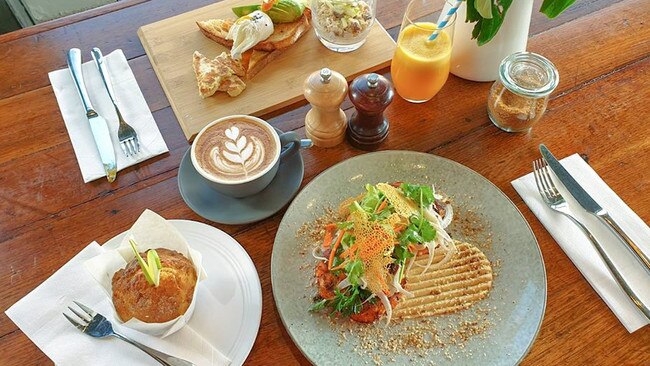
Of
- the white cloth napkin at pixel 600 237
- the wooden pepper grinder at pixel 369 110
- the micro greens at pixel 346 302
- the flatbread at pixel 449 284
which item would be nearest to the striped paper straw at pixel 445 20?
the wooden pepper grinder at pixel 369 110

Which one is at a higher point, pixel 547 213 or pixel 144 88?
pixel 144 88

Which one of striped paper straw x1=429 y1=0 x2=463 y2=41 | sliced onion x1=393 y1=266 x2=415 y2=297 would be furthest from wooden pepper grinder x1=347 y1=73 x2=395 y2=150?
sliced onion x1=393 y1=266 x2=415 y2=297

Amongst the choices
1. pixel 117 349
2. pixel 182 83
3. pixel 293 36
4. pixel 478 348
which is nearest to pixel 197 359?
pixel 117 349

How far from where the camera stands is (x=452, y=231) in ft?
3.68

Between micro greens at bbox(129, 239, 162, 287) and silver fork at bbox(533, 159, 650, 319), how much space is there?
83 centimetres

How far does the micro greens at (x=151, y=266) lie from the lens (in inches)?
34.9

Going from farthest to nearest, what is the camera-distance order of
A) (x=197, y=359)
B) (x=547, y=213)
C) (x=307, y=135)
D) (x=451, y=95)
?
(x=451, y=95)
(x=307, y=135)
(x=547, y=213)
(x=197, y=359)

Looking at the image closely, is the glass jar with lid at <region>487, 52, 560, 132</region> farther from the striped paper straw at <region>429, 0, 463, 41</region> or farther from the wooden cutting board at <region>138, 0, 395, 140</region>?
the wooden cutting board at <region>138, 0, 395, 140</region>

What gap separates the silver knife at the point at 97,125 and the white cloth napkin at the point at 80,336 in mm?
309

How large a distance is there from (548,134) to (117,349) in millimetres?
1084

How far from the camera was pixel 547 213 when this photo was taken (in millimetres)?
1152

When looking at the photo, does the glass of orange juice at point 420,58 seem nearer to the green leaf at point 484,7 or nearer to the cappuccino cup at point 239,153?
the green leaf at point 484,7

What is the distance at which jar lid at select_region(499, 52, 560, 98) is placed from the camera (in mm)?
1188

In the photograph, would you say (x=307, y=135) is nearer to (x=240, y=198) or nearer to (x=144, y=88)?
(x=240, y=198)
